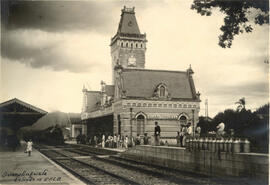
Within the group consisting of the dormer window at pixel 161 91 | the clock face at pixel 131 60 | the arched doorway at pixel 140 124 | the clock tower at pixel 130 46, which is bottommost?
the arched doorway at pixel 140 124

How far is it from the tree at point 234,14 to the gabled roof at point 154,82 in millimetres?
28068

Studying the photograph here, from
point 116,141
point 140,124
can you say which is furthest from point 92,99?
point 116,141

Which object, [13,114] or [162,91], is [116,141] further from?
[13,114]

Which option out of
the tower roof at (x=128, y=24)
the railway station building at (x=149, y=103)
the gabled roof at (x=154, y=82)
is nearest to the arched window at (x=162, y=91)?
the railway station building at (x=149, y=103)

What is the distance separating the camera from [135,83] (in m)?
43.6

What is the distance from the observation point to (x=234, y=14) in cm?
1415

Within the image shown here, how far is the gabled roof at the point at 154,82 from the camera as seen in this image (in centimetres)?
4300

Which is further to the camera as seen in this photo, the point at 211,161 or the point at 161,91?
the point at 161,91

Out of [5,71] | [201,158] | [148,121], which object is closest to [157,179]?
[201,158]

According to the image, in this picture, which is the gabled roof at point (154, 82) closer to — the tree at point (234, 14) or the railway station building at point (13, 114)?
the railway station building at point (13, 114)

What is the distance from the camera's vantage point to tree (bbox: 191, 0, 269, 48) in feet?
44.7

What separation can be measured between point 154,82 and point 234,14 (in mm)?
30001

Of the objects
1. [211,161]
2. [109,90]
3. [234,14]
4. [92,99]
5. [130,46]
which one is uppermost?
Result: [130,46]

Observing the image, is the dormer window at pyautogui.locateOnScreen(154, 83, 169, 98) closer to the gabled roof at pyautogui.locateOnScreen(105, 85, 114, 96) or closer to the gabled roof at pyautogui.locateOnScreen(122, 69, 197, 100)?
the gabled roof at pyautogui.locateOnScreen(122, 69, 197, 100)
